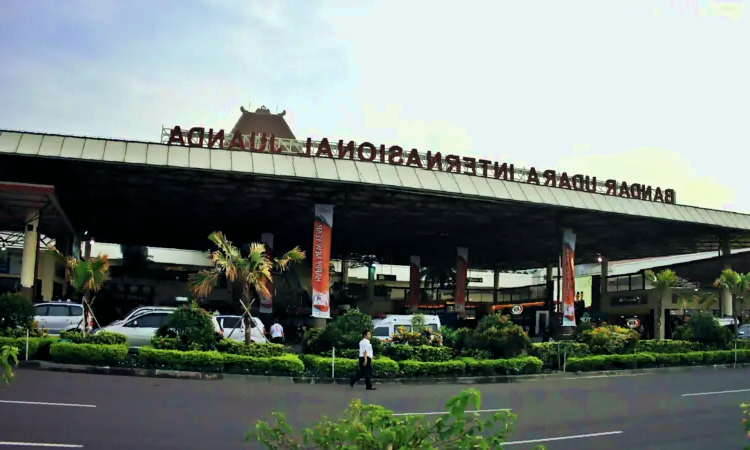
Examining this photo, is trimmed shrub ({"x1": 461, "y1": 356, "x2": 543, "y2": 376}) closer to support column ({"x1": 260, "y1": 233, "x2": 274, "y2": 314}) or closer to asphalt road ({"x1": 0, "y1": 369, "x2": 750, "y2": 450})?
asphalt road ({"x1": 0, "y1": 369, "x2": 750, "y2": 450})

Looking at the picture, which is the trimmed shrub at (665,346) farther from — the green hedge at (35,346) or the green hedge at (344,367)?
the green hedge at (35,346)

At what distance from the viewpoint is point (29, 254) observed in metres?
27.5

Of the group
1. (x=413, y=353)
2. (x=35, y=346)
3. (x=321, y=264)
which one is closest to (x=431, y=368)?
(x=413, y=353)

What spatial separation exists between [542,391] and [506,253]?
4072 centimetres

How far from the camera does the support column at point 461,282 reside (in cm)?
5006

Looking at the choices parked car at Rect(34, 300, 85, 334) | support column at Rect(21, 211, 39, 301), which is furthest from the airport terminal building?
parked car at Rect(34, 300, 85, 334)

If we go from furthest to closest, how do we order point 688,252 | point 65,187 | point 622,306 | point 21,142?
1. point 688,252
2. point 622,306
3. point 65,187
4. point 21,142

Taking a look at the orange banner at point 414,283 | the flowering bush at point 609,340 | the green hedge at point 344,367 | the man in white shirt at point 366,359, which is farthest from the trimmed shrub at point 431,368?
the orange banner at point 414,283

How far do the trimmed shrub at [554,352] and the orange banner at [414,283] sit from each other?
96.9ft

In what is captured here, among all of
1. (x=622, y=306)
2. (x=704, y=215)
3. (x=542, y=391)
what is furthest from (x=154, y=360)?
(x=622, y=306)

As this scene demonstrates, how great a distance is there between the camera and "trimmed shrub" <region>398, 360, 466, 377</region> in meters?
20.1

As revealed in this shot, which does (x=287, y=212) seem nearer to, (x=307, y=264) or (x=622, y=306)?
(x=307, y=264)

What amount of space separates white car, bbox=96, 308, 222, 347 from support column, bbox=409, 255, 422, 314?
31.0 meters

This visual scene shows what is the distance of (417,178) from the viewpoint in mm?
30594
